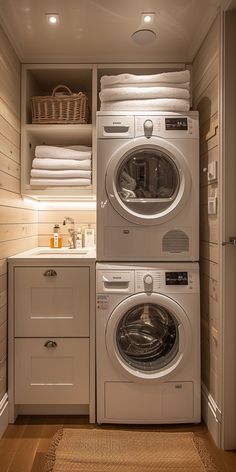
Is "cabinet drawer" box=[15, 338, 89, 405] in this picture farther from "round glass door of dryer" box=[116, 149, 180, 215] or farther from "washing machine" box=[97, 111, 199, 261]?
"round glass door of dryer" box=[116, 149, 180, 215]

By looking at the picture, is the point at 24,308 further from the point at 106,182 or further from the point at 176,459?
the point at 176,459

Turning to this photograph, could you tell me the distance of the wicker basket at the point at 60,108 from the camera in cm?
218

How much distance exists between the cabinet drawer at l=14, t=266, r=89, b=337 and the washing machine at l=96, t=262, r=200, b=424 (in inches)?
5.2

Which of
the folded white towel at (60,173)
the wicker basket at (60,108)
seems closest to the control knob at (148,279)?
the folded white towel at (60,173)

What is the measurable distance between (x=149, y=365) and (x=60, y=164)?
1383 millimetres

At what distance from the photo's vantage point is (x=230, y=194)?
1.70 m

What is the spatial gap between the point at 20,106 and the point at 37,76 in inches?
13.8

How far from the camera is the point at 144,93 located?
1.96m

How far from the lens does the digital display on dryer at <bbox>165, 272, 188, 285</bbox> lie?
192cm

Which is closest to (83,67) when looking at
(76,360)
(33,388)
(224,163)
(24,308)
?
(224,163)

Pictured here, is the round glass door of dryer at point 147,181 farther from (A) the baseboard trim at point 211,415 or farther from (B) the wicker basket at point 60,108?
(A) the baseboard trim at point 211,415

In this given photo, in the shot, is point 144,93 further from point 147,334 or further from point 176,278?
point 147,334

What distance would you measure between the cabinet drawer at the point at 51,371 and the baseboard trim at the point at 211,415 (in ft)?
2.34

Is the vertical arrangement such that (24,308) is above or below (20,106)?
below
